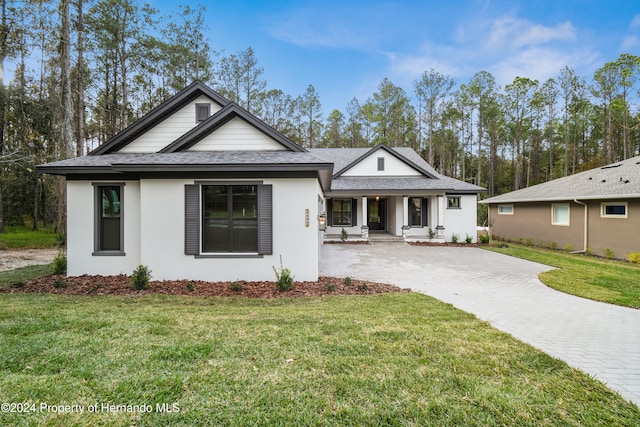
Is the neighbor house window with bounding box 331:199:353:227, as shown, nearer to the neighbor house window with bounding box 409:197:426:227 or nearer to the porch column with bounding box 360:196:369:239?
the porch column with bounding box 360:196:369:239

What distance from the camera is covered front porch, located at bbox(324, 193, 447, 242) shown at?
15625mm

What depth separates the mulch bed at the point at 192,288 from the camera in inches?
239

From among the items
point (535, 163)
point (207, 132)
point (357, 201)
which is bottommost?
point (357, 201)

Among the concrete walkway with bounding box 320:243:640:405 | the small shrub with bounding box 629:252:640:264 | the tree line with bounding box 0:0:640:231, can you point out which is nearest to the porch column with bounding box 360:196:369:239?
the concrete walkway with bounding box 320:243:640:405

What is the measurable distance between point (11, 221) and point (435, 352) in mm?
31447

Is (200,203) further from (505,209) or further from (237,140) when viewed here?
(505,209)

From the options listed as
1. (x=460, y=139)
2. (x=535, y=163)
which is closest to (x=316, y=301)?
(x=460, y=139)

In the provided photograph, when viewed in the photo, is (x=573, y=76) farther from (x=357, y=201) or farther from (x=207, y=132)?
(x=207, y=132)

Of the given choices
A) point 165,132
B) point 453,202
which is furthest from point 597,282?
point 165,132

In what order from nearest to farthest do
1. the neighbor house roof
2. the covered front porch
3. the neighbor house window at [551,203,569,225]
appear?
the neighbor house roof, the neighbor house window at [551,203,569,225], the covered front porch

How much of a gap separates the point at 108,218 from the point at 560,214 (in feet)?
63.5

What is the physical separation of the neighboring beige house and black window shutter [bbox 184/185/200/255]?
15707 mm

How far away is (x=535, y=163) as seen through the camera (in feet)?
109

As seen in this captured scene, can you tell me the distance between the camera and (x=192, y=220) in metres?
6.82
